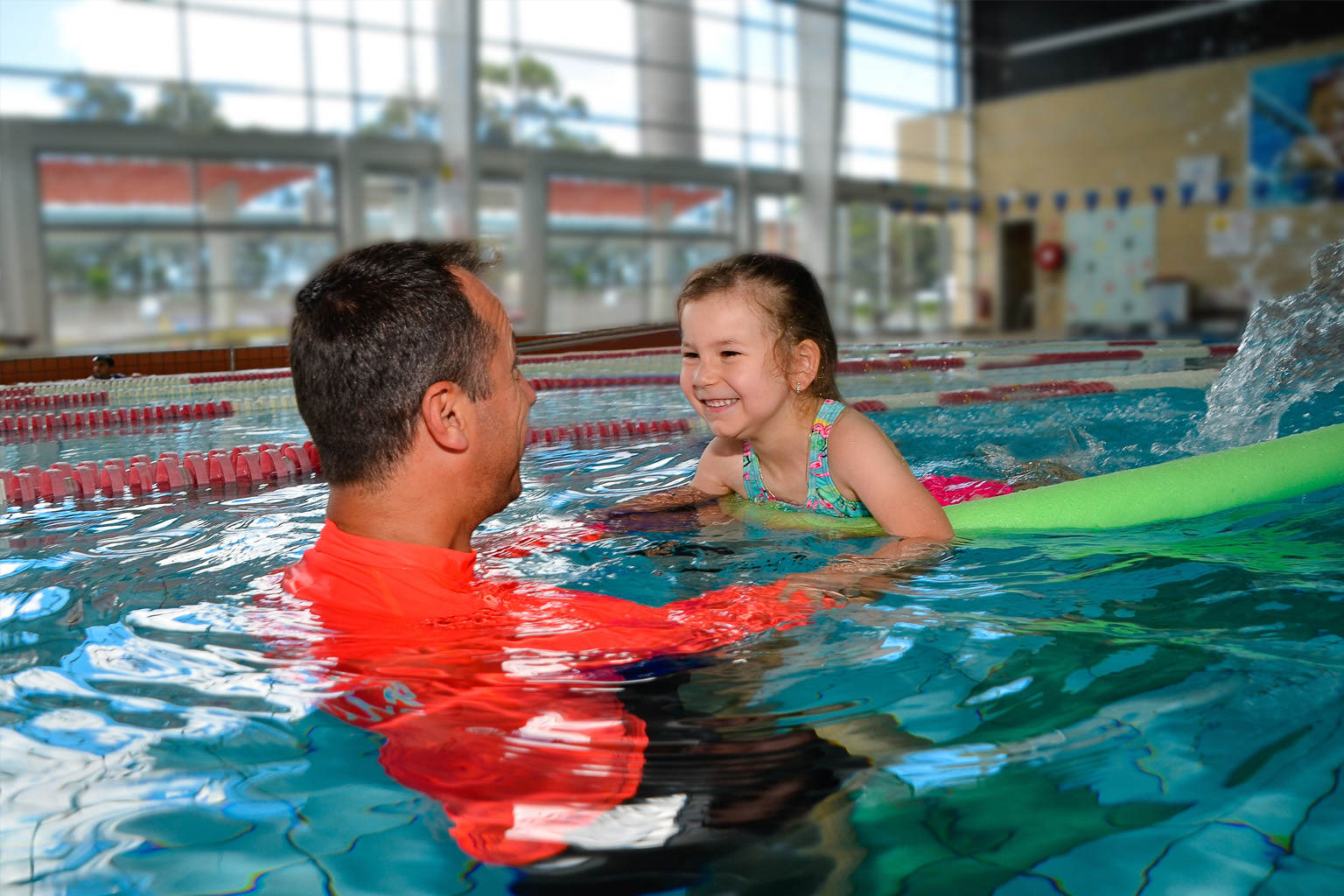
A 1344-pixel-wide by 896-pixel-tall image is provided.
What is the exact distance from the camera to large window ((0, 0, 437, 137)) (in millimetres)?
11609

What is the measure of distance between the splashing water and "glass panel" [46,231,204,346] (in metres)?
12.5

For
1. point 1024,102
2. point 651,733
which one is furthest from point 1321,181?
point 651,733

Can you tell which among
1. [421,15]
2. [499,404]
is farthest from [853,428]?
[421,15]

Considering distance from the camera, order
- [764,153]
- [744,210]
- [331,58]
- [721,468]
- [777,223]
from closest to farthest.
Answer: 1. [721,468]
2. [331,58]
3. [744,210]
4. [764,153]
5. [777,223]

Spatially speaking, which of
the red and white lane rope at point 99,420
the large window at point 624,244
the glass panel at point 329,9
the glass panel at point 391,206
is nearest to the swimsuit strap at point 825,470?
the red and white lane rope at point 99,420

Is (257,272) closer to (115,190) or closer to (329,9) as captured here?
(115,190)

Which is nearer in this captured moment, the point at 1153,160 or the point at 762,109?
the point at 762,109

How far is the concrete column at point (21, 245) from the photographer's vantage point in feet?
37.9

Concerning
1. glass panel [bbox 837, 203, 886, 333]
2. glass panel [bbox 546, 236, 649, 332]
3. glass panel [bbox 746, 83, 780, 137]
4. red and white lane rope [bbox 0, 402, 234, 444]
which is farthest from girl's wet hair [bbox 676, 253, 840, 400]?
glass panel [bbox 837, 203, 886, 333]

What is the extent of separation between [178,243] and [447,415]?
1339 centimetres

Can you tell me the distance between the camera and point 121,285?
1286cm

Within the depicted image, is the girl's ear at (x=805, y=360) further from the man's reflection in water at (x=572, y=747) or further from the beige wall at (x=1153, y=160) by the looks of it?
the beige wall at (x=1153, y=160)

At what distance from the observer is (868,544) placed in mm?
2293

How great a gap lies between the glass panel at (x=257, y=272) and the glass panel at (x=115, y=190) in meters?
0.59
